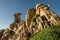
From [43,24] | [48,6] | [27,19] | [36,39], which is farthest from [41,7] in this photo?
[36,39]

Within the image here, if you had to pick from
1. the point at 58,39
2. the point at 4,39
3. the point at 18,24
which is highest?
the point at 18,24

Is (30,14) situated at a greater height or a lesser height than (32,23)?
greater

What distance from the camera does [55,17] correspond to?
62469 mm

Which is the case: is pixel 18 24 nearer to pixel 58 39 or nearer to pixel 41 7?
pixel 41 7

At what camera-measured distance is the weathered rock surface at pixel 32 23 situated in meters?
61.3

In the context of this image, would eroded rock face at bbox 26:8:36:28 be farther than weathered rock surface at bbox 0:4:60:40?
Yes

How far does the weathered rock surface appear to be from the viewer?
61.3 meters

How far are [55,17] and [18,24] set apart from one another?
1235 inches

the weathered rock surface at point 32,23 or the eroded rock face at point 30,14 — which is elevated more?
the eroded rock face at point 30,14

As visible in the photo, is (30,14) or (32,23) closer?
(32,23)

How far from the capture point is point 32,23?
70062 millimetres

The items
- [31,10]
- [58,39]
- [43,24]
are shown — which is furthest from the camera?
[31,10]

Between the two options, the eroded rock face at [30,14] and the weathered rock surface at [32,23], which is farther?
the eroded rock face at [30,14]

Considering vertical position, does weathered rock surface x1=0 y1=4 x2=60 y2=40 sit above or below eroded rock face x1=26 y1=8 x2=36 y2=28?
below
